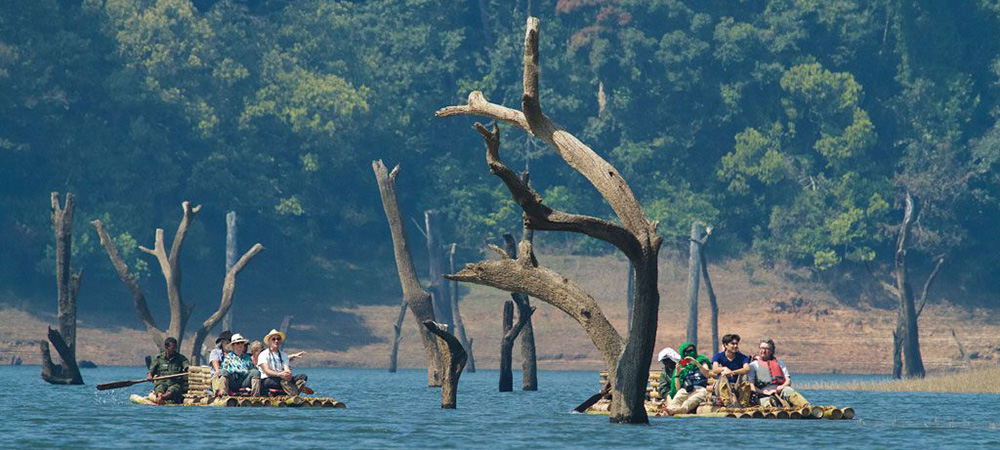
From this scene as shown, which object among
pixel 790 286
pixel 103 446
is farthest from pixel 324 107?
pixel 103 446

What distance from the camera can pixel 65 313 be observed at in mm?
55062

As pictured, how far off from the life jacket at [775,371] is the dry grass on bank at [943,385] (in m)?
20.5

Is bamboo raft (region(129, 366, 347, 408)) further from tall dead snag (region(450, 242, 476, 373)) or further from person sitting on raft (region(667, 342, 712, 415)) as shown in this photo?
tall dead snag (region(450, 242, 476, 373))

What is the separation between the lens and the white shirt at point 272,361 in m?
39.5

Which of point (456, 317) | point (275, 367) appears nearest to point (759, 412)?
point (275, 367)

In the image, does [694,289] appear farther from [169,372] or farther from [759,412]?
[759,412]

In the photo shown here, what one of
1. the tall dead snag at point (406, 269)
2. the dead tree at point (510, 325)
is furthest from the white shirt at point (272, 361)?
the tall dead snag at point (406, 269)

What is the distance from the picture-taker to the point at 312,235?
3644 inches

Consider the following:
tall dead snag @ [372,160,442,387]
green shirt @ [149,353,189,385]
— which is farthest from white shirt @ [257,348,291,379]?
tall dead snag @ [372,160,442,387]

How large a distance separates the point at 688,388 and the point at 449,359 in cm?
543

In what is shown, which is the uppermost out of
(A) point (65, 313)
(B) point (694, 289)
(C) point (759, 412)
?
(B) point (694, 289)

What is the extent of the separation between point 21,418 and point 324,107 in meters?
53.7

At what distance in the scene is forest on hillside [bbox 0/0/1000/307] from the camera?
87.2 metres

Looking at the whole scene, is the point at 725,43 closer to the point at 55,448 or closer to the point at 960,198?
the point at 960,198
